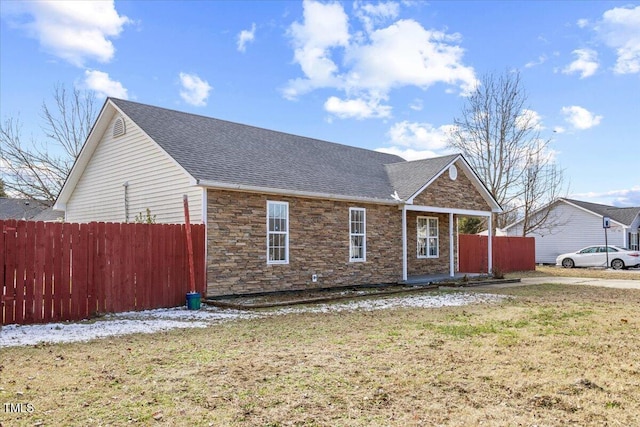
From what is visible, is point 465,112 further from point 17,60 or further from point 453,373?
point 453,373

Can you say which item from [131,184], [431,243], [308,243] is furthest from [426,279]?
[131,184]

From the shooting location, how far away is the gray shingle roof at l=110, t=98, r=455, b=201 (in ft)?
43.2

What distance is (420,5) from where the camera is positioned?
14539 mm

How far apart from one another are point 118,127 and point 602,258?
1082 inches

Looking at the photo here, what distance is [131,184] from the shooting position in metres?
14.6

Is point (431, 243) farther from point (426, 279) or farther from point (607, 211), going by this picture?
point (607, 211)

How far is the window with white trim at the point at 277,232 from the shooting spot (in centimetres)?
1346

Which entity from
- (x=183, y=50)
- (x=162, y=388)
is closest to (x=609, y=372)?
(x=162, y=388)

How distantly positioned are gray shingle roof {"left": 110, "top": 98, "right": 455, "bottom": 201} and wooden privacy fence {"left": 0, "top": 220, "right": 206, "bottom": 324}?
75.5 inches

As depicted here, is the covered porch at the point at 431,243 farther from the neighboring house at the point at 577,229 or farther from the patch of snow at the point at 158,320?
the neighboring house at the point at 577,229

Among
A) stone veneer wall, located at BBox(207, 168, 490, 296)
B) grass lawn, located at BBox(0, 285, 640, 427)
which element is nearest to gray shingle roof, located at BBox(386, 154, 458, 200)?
stone veneer wall, located at BBox(207, 168, 490, 296)

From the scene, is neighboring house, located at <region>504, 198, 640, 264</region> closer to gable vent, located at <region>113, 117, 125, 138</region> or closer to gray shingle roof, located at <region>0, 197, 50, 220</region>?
gable vent, located at <region>113, 117, 125, 138</region>

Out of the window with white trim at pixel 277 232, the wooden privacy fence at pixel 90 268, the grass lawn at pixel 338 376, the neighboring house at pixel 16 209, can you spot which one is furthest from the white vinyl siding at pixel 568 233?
the neighboring house at pixel 16 209

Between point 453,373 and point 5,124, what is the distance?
2425cm
